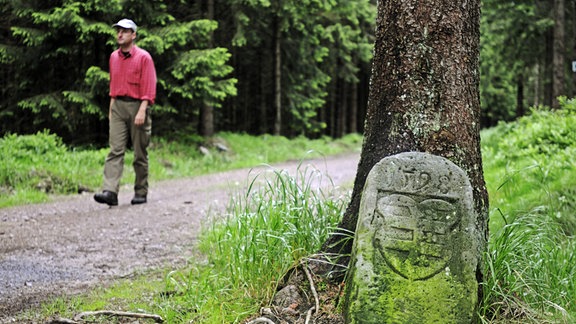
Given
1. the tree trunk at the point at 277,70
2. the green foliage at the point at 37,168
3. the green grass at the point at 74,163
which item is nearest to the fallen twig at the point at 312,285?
the green grass at the point at 74,163

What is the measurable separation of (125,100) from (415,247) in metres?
5.67

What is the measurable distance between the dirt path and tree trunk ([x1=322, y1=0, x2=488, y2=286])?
90 cm

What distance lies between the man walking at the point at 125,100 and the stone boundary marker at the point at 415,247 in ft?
16.9

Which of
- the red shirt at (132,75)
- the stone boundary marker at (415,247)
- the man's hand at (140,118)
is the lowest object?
the stone boundary marker at (415,247)

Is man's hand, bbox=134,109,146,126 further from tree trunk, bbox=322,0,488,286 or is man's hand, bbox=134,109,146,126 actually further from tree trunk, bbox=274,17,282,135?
tree trunk, bbox=274,17,282,135


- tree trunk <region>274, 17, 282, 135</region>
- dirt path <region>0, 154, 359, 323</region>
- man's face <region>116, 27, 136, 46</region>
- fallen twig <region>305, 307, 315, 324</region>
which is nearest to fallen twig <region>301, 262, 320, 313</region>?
fallen twig <region>305, 307, 315, 324</region>

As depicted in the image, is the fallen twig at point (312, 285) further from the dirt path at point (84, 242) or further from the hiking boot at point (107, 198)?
the hiking boot at point (107, 198)

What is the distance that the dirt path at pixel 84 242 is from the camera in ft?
13.4

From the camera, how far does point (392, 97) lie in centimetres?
342

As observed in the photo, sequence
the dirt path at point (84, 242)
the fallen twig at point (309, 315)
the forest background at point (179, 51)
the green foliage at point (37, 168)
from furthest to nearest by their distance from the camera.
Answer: the forest background at point (179, 51) < the green foliage at point (37, 168) < the dirt path at point (84, 242) < the fallen twig at point (309, 315)

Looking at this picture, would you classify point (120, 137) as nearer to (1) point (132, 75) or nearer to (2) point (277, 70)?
(1) point (132, 75)

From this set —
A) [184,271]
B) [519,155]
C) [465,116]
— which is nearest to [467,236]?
[465,116]

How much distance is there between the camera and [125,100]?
24.7ft

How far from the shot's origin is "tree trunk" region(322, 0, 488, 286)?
10.8 feet
